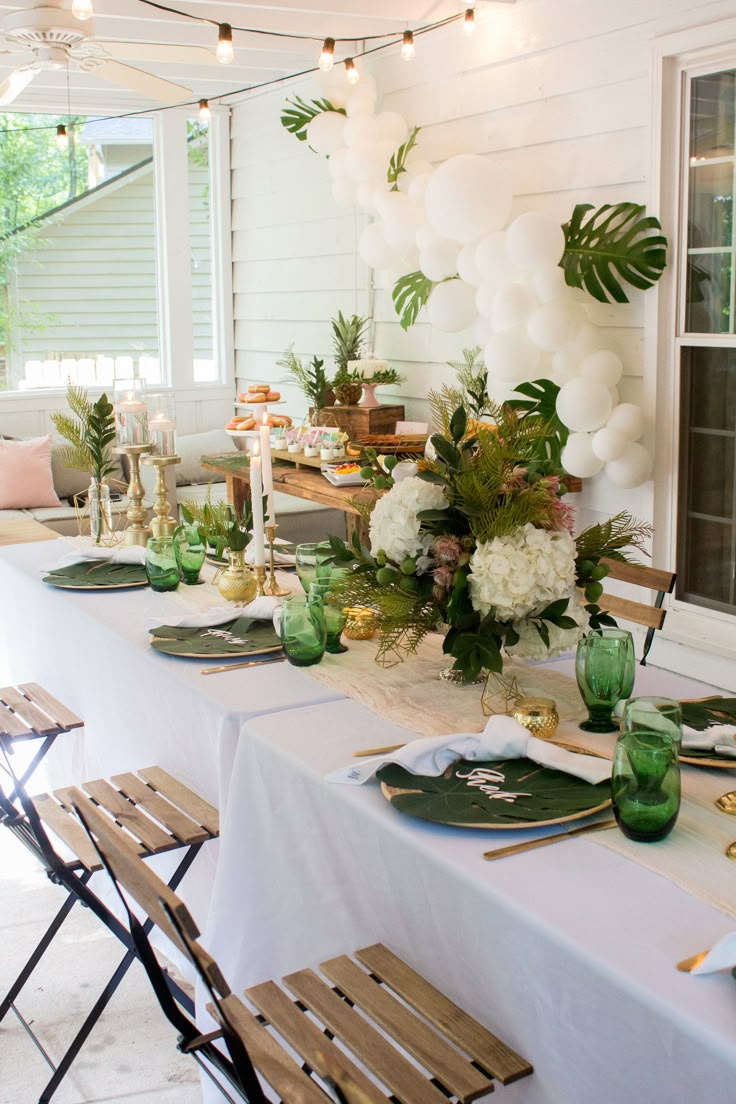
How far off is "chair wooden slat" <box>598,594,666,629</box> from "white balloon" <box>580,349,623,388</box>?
1.33 metres

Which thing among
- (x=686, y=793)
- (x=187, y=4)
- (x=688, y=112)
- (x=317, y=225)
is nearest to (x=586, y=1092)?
(x=686, y=793)

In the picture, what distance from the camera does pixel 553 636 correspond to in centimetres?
201

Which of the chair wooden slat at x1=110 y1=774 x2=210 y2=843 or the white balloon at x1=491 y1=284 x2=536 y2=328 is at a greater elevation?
the white balloon at x1=491 y1=284 x2=536 y2=328

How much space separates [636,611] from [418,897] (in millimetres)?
1185

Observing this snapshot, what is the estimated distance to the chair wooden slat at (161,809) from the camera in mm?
2186

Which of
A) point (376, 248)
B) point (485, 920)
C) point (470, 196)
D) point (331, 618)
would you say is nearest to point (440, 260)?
point (470, 196)

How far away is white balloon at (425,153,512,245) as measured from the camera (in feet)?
12.9

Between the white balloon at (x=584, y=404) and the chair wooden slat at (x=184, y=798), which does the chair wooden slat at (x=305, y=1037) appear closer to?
the chair wooden slat at (x=184, y=798)

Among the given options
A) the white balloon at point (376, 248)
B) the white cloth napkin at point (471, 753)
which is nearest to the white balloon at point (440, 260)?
the white balloon at point (376, 248)

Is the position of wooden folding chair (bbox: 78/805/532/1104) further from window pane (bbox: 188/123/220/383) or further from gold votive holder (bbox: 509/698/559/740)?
window pane (bbox: 188/123/220/383)

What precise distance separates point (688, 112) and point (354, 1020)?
321 centimetres

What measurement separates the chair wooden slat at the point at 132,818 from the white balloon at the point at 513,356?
2134 mm

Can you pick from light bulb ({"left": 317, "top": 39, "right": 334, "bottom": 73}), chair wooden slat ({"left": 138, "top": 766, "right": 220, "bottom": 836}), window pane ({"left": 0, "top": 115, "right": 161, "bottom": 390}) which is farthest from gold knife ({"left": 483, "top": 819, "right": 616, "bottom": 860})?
window pane ({"left": 0, "top": 115, "right": 161, "bottom": 390})

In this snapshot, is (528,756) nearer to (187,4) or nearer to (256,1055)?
(256,1055)
